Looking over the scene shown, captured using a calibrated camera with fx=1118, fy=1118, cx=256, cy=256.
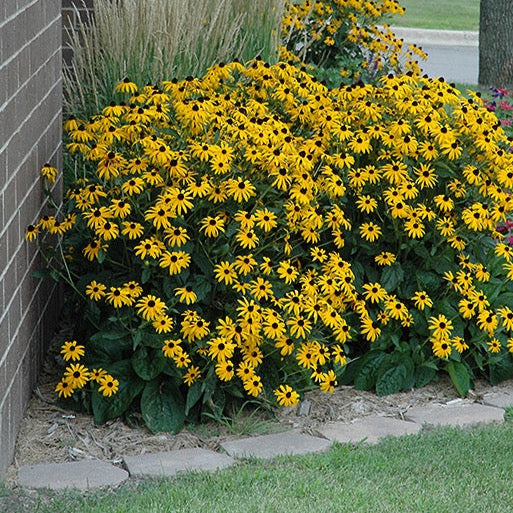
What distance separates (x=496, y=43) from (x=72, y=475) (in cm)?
1012

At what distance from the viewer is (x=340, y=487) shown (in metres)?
4.01

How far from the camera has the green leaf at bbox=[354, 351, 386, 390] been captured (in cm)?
525

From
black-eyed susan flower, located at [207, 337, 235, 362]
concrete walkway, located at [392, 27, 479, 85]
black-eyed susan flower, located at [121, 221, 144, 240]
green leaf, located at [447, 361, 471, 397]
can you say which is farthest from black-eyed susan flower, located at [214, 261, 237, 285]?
concrete walkway, located at [392, 27, 479, 85]

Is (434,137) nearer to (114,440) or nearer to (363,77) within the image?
(114,440)

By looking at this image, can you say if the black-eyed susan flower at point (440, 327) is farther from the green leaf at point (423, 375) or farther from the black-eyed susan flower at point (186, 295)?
the black-eyed susan flower at point (186, 295)

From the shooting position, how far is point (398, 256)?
5395 mm

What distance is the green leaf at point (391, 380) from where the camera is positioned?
5.21 meters

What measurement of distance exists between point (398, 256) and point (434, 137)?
59 centimetres

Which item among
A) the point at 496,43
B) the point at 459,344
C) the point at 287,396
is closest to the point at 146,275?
the point at 287,396

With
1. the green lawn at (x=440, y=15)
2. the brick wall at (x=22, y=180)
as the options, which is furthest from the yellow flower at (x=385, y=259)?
the green lawn at (x=440, y=15)

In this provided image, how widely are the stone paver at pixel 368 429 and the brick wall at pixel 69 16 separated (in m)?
3.67

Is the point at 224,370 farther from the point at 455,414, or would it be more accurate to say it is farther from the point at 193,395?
the point at 455,414

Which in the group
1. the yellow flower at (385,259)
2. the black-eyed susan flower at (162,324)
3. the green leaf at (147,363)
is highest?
the black-eyed susan flower at (162,324)

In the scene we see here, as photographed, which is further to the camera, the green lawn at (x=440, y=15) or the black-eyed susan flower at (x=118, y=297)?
the green lawn at (x=440, y=15)
